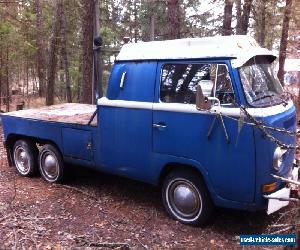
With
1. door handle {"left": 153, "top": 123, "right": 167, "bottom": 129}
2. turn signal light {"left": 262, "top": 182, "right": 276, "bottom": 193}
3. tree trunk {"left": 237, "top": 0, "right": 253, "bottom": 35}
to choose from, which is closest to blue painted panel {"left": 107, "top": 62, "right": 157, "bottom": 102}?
door handle {"left": 153, "top": 123, "right": 167, "bottom": 129}

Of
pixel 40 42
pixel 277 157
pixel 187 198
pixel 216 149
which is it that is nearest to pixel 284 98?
pixel 277 157

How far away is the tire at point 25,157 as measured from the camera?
8367 mm

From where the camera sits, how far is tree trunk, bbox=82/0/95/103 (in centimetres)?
1230

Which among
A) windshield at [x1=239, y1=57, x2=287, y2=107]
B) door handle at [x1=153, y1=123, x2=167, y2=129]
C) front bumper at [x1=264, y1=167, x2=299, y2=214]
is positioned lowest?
front bumper at [x1=264, y1=167, x2=299, y2=214]

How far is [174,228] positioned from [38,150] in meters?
3.99

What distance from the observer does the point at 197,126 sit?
5363 millimetres

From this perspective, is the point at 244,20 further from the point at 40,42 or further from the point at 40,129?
the point at 40,42

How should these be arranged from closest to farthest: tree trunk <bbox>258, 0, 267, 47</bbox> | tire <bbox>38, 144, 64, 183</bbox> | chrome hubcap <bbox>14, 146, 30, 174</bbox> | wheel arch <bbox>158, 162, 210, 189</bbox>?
wheel arch <bbox>158, 162, 210, 189</bbox>
tire <bbox>38, 144, 64, 183</bbox>
chrome hubcap <bbox>14, 146, 30, 174</bbox>
tree trunk <bbox>258, 0, 267, 47</bbox>

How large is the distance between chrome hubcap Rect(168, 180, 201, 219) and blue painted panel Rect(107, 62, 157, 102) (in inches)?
53.3

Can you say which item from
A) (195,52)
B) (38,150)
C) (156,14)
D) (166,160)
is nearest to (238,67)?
(195,52)

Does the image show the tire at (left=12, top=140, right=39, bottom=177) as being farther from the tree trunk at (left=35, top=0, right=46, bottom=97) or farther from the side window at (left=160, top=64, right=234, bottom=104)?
the tree trunk at (left=35, top=0, right=46, bottom=97)

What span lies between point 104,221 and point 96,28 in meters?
6.61

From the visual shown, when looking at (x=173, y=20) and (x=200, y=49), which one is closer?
(x=200, y=49)

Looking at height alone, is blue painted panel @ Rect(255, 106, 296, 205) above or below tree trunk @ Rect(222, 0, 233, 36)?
below
